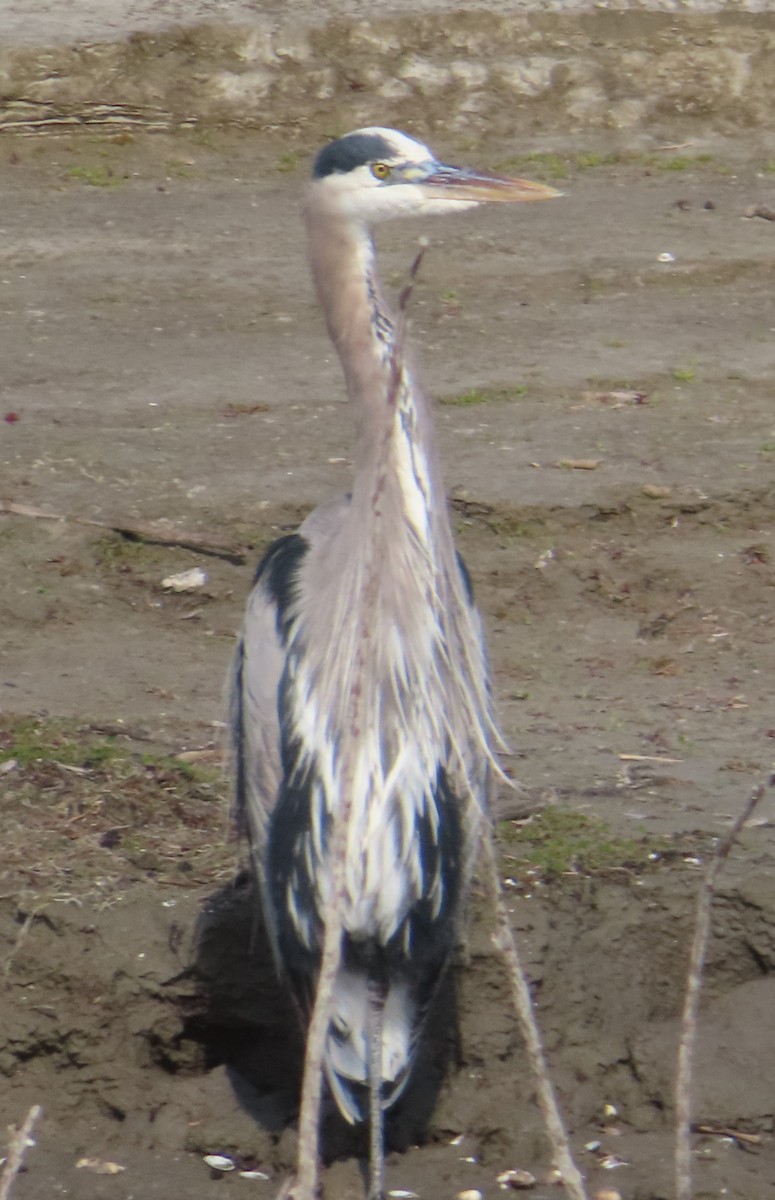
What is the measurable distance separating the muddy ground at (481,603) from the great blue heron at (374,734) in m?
0.47

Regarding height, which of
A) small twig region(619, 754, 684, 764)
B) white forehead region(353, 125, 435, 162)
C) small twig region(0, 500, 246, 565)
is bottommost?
small twig region(619, 754, 684, 764)

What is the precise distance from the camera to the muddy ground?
3.72 meters

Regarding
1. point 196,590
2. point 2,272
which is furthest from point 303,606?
point 2,272

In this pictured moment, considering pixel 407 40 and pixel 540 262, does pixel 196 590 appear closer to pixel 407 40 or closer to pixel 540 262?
pixel 540 262

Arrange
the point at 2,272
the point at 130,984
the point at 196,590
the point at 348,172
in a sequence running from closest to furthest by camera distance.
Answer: the point at 348,172
the point at 130,984
the point at 196,590
the point at 2,272

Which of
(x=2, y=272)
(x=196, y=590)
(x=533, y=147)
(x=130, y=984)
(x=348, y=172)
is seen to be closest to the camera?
(x=348, y=172)

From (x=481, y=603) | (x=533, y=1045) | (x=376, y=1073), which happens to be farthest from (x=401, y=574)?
(x=481, y=603)

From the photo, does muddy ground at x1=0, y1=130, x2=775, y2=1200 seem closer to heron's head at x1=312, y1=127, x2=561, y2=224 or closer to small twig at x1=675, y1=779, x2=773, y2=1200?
heron's head at x1=312, y1=127, x2=561, y2=224

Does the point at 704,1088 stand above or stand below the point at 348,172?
below

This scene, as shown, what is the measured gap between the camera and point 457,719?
3238mm

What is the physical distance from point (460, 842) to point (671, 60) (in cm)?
663

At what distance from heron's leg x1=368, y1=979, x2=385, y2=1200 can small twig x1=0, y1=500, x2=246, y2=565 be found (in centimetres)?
238

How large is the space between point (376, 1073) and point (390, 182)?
69.2 inches

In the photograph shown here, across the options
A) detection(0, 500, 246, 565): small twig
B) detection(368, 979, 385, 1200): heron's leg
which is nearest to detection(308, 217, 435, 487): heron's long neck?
detection(368, 979, 385, 1200): heron's leg
